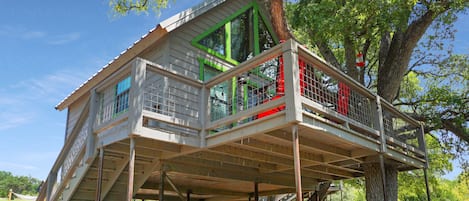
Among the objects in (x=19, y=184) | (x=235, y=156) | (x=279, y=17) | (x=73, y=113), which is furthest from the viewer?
(x=19, y=184)

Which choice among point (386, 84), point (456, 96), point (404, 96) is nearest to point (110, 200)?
point (386, 84)

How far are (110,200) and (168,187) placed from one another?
3179 mm

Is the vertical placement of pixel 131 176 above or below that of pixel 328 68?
below

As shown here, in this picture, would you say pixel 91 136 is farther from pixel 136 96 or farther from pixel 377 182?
pixel 377 182

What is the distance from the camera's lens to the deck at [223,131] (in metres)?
5.83

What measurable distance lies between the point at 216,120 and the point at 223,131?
21.4 inches

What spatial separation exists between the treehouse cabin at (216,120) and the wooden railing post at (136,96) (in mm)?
16

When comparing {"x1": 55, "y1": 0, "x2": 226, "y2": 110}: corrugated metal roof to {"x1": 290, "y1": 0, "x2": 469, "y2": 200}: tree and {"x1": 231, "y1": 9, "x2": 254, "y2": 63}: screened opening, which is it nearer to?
{"x1": 231, "y1": 9, "x2": 254, "y2": 63}: screened opening

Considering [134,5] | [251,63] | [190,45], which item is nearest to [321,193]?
[190,45]

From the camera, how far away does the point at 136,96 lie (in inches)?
232

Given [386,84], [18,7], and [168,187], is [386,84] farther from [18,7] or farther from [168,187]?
[18,7]

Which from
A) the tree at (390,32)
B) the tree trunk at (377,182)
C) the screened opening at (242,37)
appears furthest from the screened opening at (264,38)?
the tree trunk at (377,182)

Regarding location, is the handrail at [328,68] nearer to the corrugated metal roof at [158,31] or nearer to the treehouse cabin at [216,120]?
the treehouse cabin at [216,120]

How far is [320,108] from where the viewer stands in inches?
236
